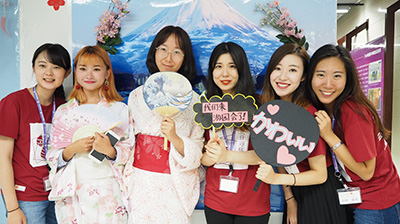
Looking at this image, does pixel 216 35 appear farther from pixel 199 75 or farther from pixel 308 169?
pixel 308 169

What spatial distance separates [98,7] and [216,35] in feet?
3.79

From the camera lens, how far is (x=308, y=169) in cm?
179

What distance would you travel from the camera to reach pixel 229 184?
5.68 ft

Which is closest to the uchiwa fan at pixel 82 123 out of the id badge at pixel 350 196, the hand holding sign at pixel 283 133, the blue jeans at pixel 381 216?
the hand holding sign at pixel 283 133

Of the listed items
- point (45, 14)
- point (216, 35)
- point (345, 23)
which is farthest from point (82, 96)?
point (345, 23)

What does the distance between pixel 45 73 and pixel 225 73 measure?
1382mm

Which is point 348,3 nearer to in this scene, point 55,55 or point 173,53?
point 173,53

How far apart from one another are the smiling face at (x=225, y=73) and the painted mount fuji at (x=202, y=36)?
0.52 meters

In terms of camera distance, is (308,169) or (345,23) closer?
(308,169)

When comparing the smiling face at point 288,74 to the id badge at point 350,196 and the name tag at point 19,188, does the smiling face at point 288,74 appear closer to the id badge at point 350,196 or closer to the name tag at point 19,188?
the id badge at point 350,196

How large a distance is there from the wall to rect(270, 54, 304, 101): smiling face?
3.87 metres

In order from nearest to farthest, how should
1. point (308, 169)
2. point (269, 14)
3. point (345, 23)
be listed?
point (308, 169)
point (269, 14)
point (345, 23)

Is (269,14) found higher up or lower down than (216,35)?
higher up

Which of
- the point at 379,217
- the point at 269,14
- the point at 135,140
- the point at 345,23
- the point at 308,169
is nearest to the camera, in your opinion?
the point at 379,217
